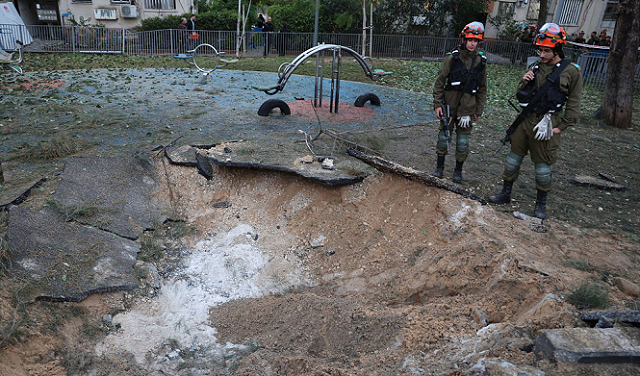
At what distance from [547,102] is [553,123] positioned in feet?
0.79

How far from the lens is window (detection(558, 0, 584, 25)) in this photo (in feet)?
68.9

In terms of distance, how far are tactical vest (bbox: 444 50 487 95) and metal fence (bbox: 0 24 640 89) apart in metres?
11.5

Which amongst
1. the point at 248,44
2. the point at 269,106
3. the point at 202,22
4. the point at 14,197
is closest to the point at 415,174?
the point at 269,106

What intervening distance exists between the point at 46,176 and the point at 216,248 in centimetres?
236

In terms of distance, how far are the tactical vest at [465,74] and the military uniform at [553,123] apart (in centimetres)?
65

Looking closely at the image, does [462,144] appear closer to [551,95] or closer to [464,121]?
[464,121]

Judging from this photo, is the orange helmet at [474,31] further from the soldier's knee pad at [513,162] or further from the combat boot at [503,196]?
the combat boot at [503,196]

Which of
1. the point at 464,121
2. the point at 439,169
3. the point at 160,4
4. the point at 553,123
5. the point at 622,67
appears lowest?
the point at 439,169

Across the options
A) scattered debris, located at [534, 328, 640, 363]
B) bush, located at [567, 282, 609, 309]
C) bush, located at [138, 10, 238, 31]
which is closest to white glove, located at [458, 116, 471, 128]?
bush, located at [567, 282, 609, 309]

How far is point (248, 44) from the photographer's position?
64.3ft

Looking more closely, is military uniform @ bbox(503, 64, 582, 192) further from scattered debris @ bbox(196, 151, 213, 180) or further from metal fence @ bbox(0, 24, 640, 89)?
metal fence @ bbox(0, 24, 640, 89)

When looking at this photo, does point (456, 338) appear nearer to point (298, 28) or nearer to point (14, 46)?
point (14, 46)

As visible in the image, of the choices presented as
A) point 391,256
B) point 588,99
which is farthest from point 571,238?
point 588,99

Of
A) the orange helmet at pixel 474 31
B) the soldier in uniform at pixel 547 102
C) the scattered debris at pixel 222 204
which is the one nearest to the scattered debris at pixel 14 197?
the scattered debris at pixel 222 204
